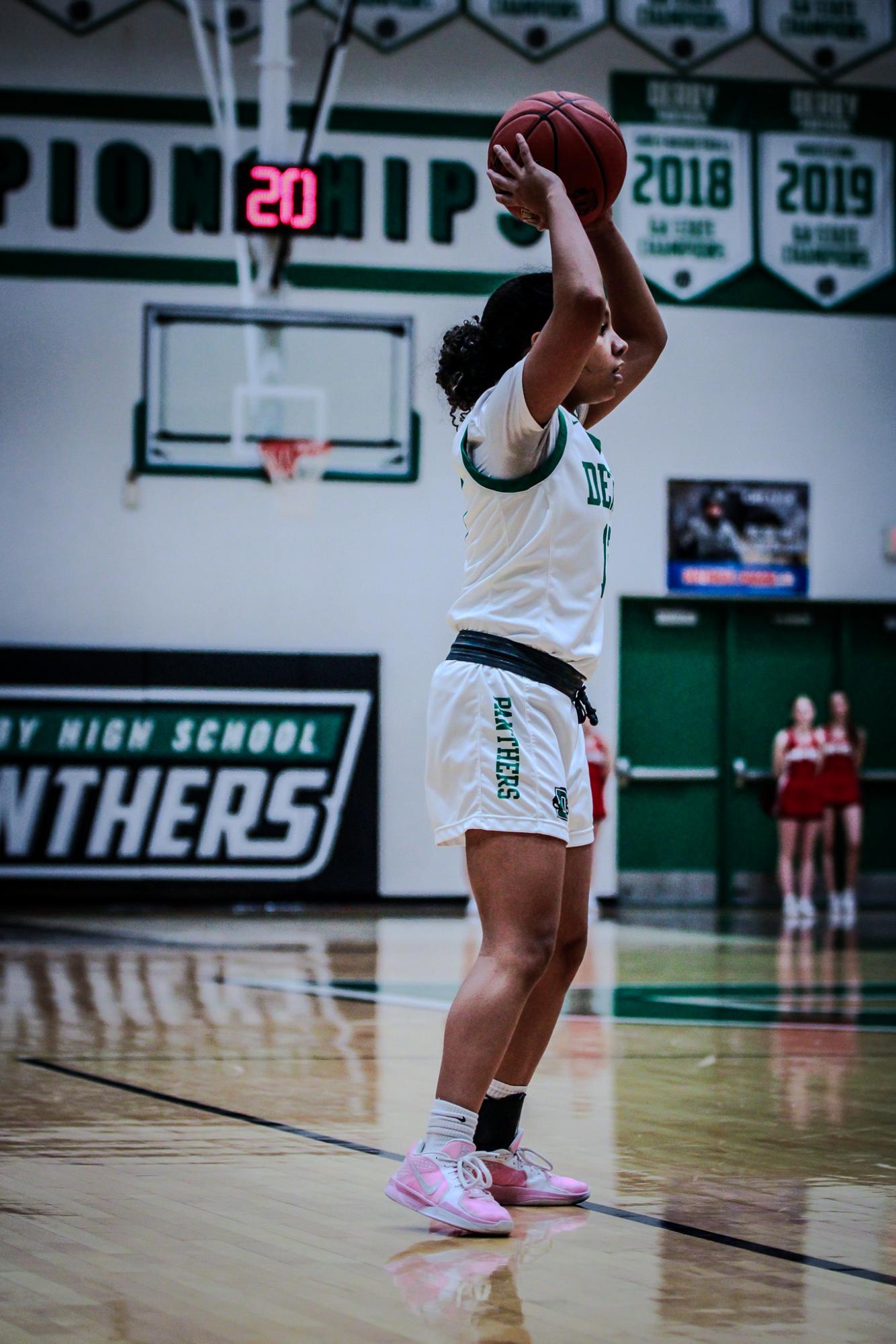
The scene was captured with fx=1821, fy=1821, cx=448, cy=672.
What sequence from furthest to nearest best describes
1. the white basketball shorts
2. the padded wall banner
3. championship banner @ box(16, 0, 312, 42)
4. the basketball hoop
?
championship banner @ box(16, 0, 312, 42) → the padded wall banner → the basketball hoop → the white basketball shorts

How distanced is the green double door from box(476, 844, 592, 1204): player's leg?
485 inches

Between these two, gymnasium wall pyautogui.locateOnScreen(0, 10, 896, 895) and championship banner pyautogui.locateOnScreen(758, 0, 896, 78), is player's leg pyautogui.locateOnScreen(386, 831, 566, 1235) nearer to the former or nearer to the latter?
gymnasium wall pyautogui.locateOnScreen(0, 10, 896, 895)

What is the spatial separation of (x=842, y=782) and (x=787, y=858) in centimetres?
83

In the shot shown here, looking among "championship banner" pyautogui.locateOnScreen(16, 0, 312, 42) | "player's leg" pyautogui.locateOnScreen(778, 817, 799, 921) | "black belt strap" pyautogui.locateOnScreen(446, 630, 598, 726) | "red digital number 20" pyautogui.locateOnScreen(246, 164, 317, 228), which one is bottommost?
"player's leg" pyautogui.locateOnScreen(778, 817, 799, 921)

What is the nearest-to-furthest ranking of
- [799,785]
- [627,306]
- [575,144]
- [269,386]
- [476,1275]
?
[476,1275]
[575,144]
[627,306]
[269,386]
[799,785]

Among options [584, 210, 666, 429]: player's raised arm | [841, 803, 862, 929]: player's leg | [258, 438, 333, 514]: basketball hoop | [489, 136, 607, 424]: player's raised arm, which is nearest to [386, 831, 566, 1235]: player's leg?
[489, 136, 607, 424]: player's raised arm

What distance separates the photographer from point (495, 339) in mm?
3523

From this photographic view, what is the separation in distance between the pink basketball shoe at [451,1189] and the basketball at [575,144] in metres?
1.79

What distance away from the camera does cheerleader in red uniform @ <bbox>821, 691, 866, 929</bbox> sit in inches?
599

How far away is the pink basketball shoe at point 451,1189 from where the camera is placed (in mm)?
3145

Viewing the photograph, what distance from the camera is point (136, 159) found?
15.2 m

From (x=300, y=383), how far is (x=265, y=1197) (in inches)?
430

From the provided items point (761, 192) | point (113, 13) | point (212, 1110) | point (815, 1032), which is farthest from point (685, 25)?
point (212, 1110)

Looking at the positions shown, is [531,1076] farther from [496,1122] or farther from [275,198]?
[275,198]
